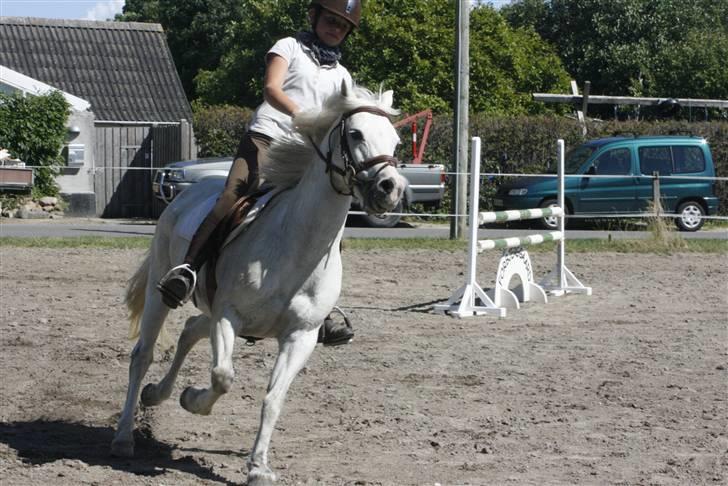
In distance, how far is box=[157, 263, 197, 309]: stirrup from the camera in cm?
583

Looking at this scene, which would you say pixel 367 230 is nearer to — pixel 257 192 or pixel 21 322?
pixel 21 322

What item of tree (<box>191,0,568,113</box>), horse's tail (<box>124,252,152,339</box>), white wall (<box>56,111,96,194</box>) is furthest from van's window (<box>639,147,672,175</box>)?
horse's tail (<box>124,252,152,339</box>)

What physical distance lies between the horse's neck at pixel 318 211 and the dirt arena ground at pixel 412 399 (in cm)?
122

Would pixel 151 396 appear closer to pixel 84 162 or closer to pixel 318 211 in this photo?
pixel 318 211

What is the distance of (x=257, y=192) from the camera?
599 centimetres

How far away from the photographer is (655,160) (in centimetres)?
2312

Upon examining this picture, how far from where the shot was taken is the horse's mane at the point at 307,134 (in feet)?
17.4

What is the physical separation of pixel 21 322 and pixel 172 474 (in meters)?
4.87

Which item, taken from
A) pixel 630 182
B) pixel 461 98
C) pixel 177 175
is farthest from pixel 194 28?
pixel 461 98

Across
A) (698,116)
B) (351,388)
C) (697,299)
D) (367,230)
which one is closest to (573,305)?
(697,299)

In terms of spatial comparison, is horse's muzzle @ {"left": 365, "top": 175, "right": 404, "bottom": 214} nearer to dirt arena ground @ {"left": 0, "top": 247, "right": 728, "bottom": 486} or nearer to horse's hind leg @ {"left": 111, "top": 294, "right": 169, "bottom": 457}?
dirt arena ground @ {"left": 0, "top": 247, "right": 728, "bottom": 486}

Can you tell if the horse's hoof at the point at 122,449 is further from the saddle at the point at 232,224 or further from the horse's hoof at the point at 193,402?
the saddle at the point at 232,224

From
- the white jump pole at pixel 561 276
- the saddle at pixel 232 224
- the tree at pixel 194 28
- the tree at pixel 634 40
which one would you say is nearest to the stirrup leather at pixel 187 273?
the saddle at pixel 232 224

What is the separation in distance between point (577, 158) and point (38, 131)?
11971 mm
